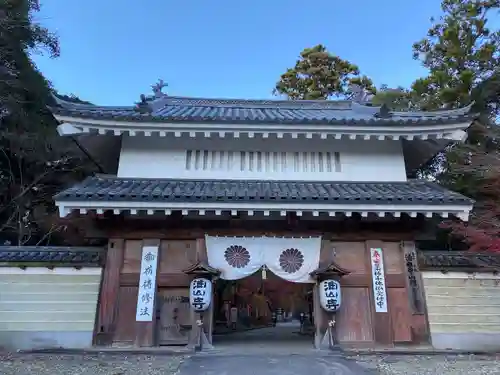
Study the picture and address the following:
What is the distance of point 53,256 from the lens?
806 centimetres

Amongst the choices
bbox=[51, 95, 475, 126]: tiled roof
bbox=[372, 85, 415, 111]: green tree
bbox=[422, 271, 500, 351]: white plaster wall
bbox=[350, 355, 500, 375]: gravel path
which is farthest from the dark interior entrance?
bbox=[372, 85, 415, 111]: green tree

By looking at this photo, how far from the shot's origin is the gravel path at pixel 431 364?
5.93 metres

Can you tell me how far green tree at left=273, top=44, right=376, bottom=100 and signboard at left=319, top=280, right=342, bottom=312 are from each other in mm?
20378

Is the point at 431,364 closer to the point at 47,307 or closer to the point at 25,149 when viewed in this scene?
the point at 47,307

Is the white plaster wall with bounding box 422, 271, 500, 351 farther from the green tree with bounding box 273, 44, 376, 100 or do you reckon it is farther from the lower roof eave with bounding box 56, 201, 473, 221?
the green tree with bounding box 273, 44, 376, 100

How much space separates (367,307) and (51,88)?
18613 millimetres

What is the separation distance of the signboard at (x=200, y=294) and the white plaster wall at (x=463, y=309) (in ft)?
16.1

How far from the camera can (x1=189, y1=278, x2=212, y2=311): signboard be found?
7367mm

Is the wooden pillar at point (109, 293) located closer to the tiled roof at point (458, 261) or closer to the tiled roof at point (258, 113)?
the tiled roof at point (258, 113)

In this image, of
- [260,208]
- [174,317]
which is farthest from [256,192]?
[174,317]

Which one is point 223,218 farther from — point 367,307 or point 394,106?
point 394,106

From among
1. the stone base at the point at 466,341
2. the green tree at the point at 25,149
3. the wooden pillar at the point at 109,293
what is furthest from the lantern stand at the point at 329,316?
the green tree at the point at 25,149

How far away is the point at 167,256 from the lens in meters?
8.12

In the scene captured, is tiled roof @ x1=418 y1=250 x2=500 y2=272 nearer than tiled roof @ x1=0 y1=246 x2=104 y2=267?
No
